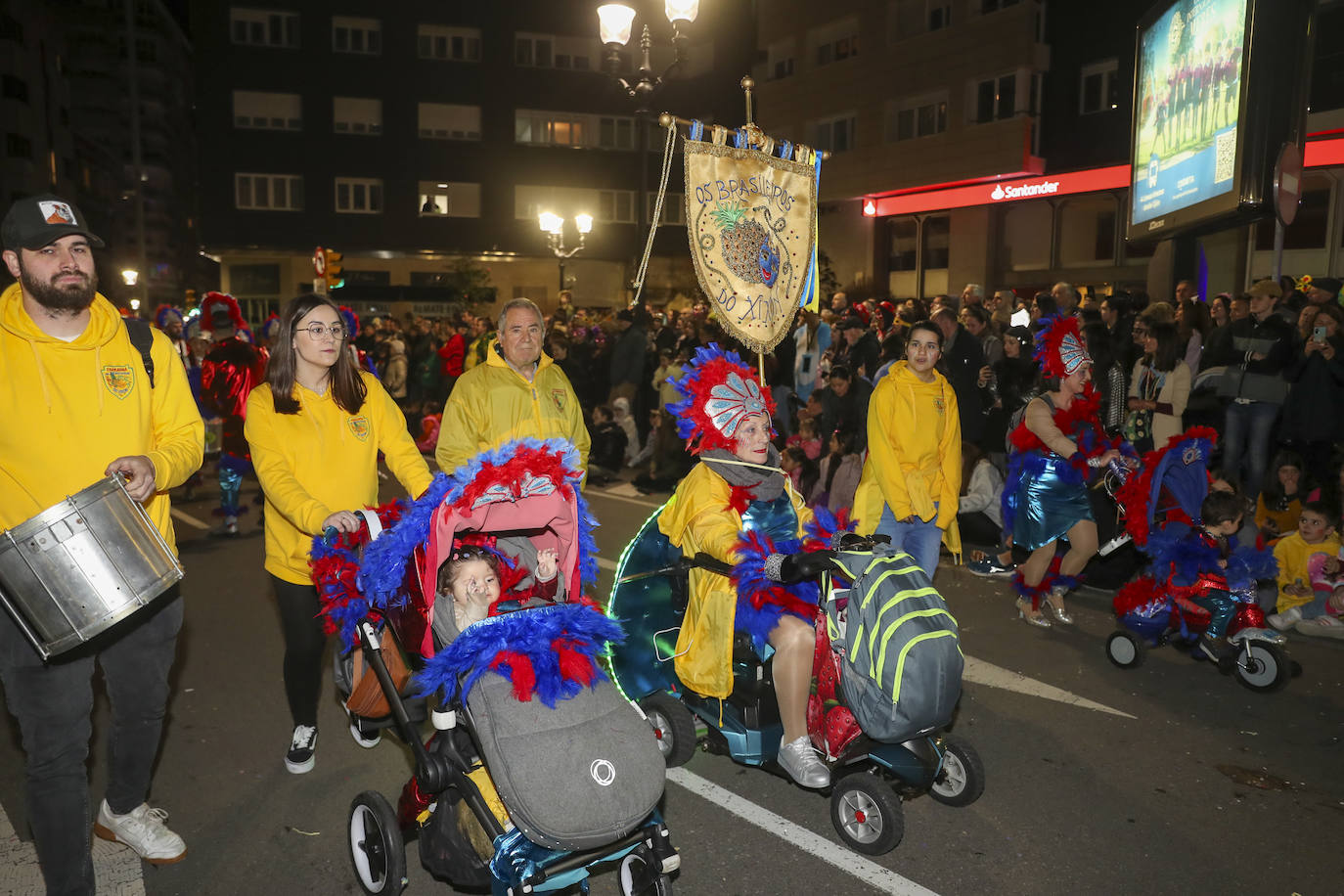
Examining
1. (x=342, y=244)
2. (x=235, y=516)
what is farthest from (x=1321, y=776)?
(x=342, y=244)

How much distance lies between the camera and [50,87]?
52.1 meters

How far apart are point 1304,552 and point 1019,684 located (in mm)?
2775

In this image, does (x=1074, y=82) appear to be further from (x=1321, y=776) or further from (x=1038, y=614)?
(x=1321, y=776)

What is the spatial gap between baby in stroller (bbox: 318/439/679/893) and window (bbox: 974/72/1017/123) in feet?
79.1

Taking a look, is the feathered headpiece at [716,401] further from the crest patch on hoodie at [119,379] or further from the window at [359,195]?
the window at [359,195]

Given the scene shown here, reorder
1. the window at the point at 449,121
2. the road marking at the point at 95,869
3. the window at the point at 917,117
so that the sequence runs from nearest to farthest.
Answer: the road marking at the point at 95,869, the window at the point at 917,117, the window at the point at 449,121

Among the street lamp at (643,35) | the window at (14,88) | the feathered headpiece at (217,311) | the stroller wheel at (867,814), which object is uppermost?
the window at (14,88)

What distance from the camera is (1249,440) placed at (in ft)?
29.4

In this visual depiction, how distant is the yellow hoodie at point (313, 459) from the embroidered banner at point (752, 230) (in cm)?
232

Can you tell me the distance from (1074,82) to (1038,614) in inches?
817

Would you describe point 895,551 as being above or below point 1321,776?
above

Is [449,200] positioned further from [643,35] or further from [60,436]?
[60,436]

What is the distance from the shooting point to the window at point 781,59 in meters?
30.8

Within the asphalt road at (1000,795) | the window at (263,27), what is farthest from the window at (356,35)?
the asphalt road at (1000,795)
